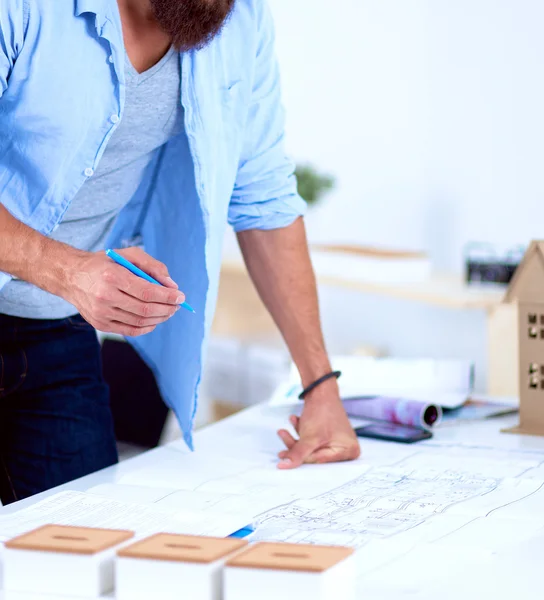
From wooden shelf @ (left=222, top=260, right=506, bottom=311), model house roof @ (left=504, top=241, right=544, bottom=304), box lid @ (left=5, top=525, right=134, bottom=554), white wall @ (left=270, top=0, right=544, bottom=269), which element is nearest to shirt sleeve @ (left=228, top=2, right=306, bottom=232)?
model house roof @ (left=504, top=241, right=544, bottom=304)

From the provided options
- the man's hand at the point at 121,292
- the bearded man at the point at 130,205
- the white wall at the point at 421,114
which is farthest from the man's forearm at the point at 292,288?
the white wall at the point at 421,114

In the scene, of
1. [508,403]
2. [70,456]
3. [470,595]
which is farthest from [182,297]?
[508,403]

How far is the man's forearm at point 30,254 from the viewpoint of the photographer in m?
1.18

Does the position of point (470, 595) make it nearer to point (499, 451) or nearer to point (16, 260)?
point (499, 451)

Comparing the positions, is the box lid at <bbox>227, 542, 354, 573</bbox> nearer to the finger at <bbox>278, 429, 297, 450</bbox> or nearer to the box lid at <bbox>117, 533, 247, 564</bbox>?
the box lid at <bbox>117, 533, 247, 564</bbox>

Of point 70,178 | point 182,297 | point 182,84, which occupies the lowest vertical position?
point 182,297

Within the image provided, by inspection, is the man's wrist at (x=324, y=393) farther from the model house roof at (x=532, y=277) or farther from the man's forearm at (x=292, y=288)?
the model house roof at (x=532, y=277)

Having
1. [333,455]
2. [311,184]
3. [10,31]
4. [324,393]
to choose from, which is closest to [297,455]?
[333,455]

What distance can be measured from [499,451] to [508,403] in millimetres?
333

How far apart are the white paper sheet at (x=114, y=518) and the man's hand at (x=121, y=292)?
8.2 inches

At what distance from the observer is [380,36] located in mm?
3135

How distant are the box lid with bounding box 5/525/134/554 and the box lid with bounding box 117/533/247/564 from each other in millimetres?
26

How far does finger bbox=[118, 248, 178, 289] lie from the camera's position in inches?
43.9

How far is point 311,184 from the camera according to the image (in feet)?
10.0
